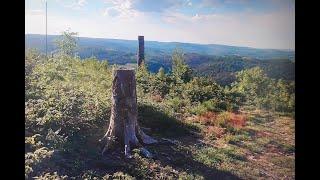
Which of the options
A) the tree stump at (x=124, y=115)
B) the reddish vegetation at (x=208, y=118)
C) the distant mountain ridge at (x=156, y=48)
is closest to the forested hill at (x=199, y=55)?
the distant mountain ridge at (x=156, y=48)

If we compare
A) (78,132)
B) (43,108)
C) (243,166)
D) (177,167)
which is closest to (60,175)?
(78,132)

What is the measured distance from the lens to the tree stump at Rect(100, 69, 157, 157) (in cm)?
450

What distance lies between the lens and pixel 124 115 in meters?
4.58

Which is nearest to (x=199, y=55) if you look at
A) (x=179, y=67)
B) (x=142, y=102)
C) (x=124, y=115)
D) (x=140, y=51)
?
(x=179, y=67)

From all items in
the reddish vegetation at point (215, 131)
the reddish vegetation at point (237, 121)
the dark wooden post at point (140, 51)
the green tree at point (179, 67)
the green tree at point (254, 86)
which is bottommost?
the reddish vegetation at point (215, 131)

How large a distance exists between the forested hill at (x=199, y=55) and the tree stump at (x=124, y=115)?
0.87 feet

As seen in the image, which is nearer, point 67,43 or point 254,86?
point 254,86

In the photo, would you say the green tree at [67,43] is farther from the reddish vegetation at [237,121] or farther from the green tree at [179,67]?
the reddish vegetation at [237,121]

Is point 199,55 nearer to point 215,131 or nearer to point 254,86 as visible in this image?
point 254,86

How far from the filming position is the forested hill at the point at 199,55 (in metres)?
4.52

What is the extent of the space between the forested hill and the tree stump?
0.27 metres

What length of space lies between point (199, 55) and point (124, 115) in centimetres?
124

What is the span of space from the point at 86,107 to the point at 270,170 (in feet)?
8.09
